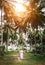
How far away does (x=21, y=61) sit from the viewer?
1614 mm

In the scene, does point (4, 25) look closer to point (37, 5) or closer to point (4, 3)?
point (4, 3)

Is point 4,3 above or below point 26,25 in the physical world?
above

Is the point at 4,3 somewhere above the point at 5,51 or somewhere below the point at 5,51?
above

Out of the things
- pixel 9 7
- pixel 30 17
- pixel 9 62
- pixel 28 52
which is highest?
pixel 9 7

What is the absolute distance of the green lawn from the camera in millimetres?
1598

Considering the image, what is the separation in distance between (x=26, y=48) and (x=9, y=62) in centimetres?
26

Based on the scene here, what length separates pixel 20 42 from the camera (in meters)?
1.61

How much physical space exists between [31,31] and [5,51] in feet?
1.31

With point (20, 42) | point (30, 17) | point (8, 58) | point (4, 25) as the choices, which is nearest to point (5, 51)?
point (8, 58)

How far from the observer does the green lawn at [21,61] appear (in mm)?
1598

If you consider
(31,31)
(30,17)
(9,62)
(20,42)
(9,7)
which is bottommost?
(9,62)

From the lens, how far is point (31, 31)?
1644 millimetres

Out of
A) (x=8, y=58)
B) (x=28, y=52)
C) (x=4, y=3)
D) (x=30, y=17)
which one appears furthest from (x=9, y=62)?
(x=4, y=3)

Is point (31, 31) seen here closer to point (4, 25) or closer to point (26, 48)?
point (26, 48)
